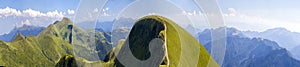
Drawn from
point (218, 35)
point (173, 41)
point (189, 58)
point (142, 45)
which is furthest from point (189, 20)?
point (142, 45)

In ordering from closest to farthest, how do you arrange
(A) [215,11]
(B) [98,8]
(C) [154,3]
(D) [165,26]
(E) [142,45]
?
(A) [215,11] → (B) [98,8] → (C) [154,3] → (D) [165,26] → (E) [142,45]

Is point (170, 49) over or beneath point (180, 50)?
over

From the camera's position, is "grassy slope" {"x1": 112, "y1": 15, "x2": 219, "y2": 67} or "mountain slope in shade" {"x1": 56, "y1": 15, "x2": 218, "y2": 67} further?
"grassy slope" {"x1": 112, "y1": 15, "x2": 219, "y2": 67}

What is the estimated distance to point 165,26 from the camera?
177375 millimetres

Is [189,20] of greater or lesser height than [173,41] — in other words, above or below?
above

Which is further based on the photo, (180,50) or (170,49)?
(180,50)

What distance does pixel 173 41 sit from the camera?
149 m

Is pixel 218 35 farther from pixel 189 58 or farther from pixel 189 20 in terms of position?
pixel 189 58

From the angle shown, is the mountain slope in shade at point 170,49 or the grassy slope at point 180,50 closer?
the mountain slope in shade at point 170,49

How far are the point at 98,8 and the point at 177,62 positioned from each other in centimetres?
8914

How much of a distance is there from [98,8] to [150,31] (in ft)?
530

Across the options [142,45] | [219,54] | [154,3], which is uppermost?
[154,3]

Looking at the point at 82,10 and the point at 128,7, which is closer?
the point at 82,10

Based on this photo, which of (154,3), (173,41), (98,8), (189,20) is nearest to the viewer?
(98,8)
